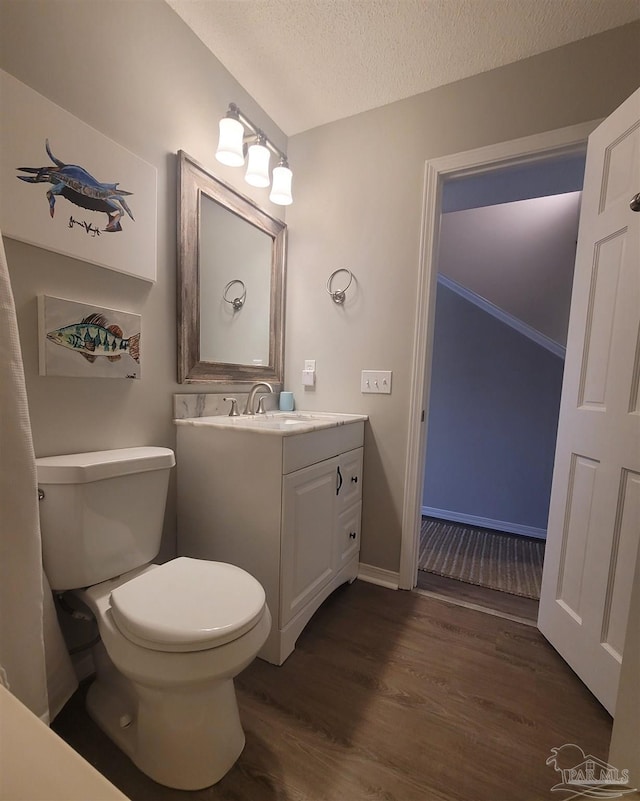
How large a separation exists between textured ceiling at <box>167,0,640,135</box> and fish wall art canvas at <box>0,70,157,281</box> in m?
0.72

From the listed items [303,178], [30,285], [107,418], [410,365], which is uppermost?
[303,178]

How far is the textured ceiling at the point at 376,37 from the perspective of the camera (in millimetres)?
1265

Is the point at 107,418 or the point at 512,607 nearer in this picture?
the point at 107,418

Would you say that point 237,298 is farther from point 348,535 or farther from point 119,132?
point 348,535

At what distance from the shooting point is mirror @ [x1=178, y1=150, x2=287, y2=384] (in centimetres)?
143

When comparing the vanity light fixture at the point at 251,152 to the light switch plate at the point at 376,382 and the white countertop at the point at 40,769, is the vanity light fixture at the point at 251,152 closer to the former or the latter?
the light switch plate at the point at 376,382

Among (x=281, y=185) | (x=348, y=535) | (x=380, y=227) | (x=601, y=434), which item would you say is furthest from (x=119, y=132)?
(x=601, y=434)

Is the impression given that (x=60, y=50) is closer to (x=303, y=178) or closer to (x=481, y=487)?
(x=303, y=178)

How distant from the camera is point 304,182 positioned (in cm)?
191

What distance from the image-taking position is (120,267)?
1.19 m

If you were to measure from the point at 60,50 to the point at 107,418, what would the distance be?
1.11 metres

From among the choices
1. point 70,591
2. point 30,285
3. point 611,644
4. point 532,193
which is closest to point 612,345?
point 611,644

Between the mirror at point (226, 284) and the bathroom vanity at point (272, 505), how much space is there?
1.08 ft

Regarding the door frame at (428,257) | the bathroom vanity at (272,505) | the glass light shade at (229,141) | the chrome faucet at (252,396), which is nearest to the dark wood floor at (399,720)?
the bathroom vanity at (272,505)
